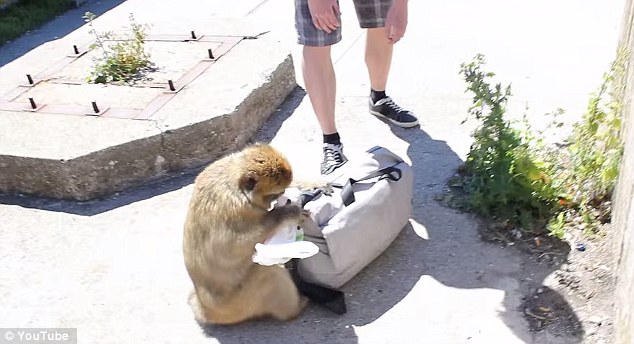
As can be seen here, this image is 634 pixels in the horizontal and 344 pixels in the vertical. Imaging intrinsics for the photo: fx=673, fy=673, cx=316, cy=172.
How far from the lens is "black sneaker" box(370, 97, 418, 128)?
437 centimetres

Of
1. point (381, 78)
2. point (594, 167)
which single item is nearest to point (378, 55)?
point (381, 78)

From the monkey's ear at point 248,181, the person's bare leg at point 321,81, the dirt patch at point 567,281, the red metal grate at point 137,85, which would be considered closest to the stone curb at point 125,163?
the red metal grate at point 137,85

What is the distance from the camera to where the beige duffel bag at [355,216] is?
9.81 ft

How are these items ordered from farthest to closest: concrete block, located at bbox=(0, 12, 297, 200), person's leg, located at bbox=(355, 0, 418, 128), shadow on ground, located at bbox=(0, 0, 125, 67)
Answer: shadow on ground, located at bbox=(0, 0, 125, 67) → concrete block, located at bbox=(0, 12, 297, 200) → person's leg, located at bbox=(355, 0, 418, 128)

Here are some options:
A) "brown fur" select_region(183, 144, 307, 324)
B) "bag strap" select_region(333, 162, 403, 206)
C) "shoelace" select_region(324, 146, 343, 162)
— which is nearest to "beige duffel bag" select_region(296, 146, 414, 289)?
"bag strap" select_region(333, 162, 403, 206)

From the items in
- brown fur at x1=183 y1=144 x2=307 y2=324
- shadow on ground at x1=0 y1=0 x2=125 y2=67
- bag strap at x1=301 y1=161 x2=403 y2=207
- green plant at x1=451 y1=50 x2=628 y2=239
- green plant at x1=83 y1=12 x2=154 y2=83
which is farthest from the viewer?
shadow on ground at x1=0 y1=0 x2=125 y2=67

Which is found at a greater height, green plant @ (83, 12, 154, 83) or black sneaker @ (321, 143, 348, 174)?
green plant @ (83, 12, 154, 83)

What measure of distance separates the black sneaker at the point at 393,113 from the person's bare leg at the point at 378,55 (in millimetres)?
108

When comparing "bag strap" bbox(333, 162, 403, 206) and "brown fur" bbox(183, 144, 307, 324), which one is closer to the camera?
"brown fur" bbox(183, 144, 307, 324)

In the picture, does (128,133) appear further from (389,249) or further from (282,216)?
(389,249)

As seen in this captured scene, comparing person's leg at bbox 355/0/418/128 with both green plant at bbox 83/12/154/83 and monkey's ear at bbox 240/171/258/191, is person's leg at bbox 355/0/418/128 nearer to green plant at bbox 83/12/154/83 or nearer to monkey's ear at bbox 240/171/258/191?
monkey's ear at bbox 240/171/258/191

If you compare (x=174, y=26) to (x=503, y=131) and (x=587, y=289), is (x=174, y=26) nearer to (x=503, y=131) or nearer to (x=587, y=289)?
(x=503, y=131)

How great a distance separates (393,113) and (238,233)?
199 cm

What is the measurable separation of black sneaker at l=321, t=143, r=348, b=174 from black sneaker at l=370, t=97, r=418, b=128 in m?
0.65
